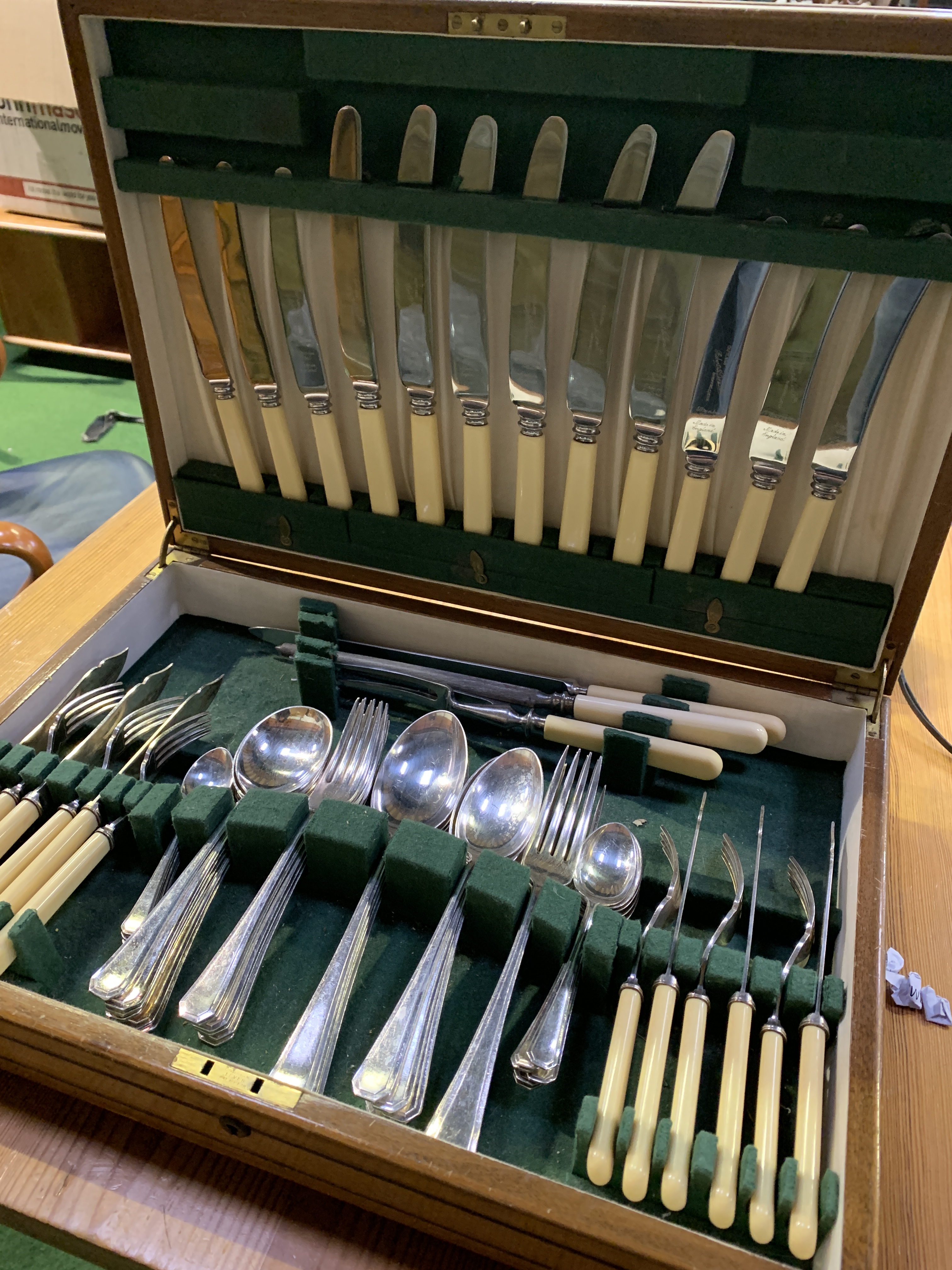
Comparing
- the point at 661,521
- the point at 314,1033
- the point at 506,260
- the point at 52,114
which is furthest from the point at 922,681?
the point at 52,114

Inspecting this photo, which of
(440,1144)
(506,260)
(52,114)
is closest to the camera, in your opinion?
(440,1144)

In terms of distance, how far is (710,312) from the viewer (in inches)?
29.6

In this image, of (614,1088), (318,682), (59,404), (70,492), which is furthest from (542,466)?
(59,404)

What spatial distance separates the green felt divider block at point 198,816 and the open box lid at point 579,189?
1.04 ft

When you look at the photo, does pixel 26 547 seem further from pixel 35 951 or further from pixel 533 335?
pixel 533 335

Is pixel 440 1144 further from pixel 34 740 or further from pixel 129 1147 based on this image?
pixel 34 740

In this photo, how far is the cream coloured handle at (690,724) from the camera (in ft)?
2.80

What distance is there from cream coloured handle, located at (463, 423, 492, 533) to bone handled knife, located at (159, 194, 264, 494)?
0.25m

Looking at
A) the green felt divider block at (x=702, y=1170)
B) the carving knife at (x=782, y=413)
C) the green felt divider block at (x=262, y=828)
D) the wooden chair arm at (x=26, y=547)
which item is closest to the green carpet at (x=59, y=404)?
the wooden chair arm at (x=26, y=547)

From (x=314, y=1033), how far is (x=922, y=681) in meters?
0.81

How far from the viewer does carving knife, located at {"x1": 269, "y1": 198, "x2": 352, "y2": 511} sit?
818mm

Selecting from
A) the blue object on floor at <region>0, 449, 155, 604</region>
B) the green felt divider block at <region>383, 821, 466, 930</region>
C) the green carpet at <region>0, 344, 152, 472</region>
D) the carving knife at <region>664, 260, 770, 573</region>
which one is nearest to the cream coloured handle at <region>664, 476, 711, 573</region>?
the carving knife at <region>664, 260, 770, 573</region>

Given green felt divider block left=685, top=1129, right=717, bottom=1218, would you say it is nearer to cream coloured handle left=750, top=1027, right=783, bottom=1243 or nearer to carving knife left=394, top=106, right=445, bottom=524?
cream coloured handle left=750, top=1027, right=783, bottom=1243

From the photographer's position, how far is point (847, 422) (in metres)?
0.73
